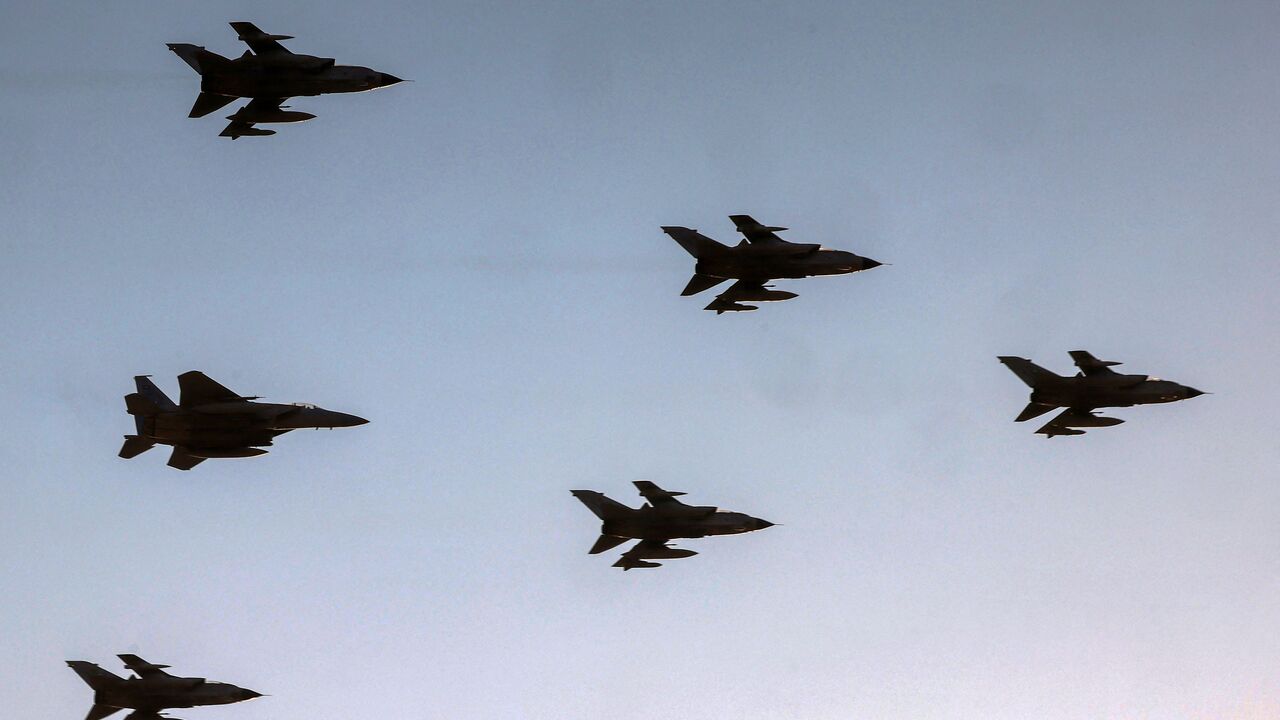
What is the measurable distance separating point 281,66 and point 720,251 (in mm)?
23749

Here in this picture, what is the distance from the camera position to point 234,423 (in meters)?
69.6

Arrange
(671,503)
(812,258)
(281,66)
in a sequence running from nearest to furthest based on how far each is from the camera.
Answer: (281,66), (812,258), (671,503)

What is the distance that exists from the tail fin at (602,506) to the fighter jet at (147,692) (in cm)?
2097

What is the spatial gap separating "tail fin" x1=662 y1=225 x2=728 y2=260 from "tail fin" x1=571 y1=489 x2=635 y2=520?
15.3 metres

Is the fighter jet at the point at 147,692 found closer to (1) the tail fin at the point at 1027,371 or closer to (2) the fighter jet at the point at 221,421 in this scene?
(2) the fighter jet at the point at 221,421

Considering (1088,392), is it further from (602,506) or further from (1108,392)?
(602,506)

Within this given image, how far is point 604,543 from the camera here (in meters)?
79.8

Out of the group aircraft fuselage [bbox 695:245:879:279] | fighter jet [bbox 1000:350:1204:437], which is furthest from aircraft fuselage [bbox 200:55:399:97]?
fighter jet [bbox 1000:350:1204:437]

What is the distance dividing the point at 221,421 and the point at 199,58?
57.1 ft

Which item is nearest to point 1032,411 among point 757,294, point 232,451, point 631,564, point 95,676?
point 757,294

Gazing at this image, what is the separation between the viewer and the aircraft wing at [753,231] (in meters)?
73.8

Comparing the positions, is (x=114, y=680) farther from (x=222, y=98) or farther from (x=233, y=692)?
(x=222, y=98)

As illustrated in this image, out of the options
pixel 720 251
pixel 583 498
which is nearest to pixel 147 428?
pixel 583 498

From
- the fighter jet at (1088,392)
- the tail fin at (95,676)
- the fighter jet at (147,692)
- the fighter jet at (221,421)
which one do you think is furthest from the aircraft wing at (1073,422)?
the tail fin at (95,676)
